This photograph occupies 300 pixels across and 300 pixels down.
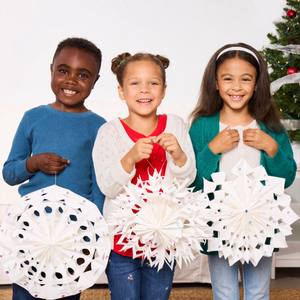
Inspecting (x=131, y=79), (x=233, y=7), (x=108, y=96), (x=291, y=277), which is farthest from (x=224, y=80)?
(x=233, y=7)

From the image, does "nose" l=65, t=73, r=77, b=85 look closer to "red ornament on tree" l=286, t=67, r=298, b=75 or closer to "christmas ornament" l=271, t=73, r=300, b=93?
"christmas ornament" l=271, t=73, r=300, b=93

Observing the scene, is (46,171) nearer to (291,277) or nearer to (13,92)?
(291,277)

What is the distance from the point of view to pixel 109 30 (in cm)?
322

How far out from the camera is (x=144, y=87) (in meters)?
1.16

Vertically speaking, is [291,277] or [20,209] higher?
[20,209]

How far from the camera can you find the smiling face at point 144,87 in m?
1.16

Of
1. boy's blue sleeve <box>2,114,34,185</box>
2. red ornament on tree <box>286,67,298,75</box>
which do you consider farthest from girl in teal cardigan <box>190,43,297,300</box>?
red ornament on tree <box>286,67,298,75</box>

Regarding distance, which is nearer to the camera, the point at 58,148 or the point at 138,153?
the point at 138,153

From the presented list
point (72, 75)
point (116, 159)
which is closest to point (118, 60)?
point (72, 75)

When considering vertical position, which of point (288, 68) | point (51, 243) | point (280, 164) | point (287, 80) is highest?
point (288, 68)

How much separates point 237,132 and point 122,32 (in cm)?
233

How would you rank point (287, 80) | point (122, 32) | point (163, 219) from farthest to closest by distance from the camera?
point (122, 32) → point (287, 80) → point (163, 219)

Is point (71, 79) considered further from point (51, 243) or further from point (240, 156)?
point (240, 156)

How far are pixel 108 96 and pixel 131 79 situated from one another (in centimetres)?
211
